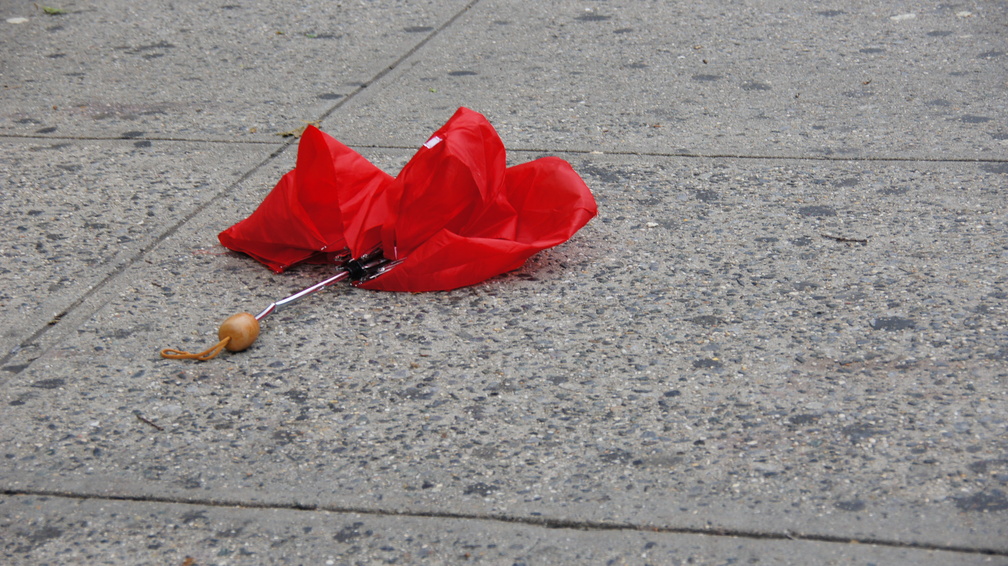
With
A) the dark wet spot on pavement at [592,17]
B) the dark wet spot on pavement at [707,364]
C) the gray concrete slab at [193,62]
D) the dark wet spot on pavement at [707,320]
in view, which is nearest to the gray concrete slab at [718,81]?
the dark wet spot on pavement at [592,17]

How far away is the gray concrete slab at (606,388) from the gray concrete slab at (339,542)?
4cm

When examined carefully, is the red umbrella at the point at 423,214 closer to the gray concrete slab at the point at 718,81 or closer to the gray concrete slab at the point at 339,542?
the gray concrete slab at the point at 339,542

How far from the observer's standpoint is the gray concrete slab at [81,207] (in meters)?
2.86

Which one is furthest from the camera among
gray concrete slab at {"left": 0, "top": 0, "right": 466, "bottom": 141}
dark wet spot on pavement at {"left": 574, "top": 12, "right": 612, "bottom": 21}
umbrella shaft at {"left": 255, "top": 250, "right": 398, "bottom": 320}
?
dark wet spot on pavement at {"left": 574, "top": 12, "right": 612, "bottom": 21}

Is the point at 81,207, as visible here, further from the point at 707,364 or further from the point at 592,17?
→ the point at 592,17

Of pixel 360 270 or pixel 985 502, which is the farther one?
pixel 360 270

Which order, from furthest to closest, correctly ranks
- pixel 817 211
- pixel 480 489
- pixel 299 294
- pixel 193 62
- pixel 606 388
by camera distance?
pixel 193 62
pixel 817 211
pixel 299 294
pixel 606 388
pixel 480 489

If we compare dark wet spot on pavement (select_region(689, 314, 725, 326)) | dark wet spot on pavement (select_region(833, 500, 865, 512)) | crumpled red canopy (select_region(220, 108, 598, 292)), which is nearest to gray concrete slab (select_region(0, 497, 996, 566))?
dark wet spot on pavement (select_region(833, 500, 865, 512))

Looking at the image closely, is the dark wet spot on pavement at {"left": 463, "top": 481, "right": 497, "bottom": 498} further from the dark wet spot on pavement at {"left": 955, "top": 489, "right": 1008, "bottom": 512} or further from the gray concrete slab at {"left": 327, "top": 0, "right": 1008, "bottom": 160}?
the gray concrete slab at {"left": 327, "top": 0, "right": 1008, "bottom": 160}

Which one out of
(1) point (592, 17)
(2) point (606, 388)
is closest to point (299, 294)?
(2) point (606, 388)

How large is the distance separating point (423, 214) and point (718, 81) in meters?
2.36

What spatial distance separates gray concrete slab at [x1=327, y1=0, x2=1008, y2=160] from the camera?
155 inches

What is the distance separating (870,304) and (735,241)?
21.0 inches

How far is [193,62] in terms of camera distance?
523 cm
